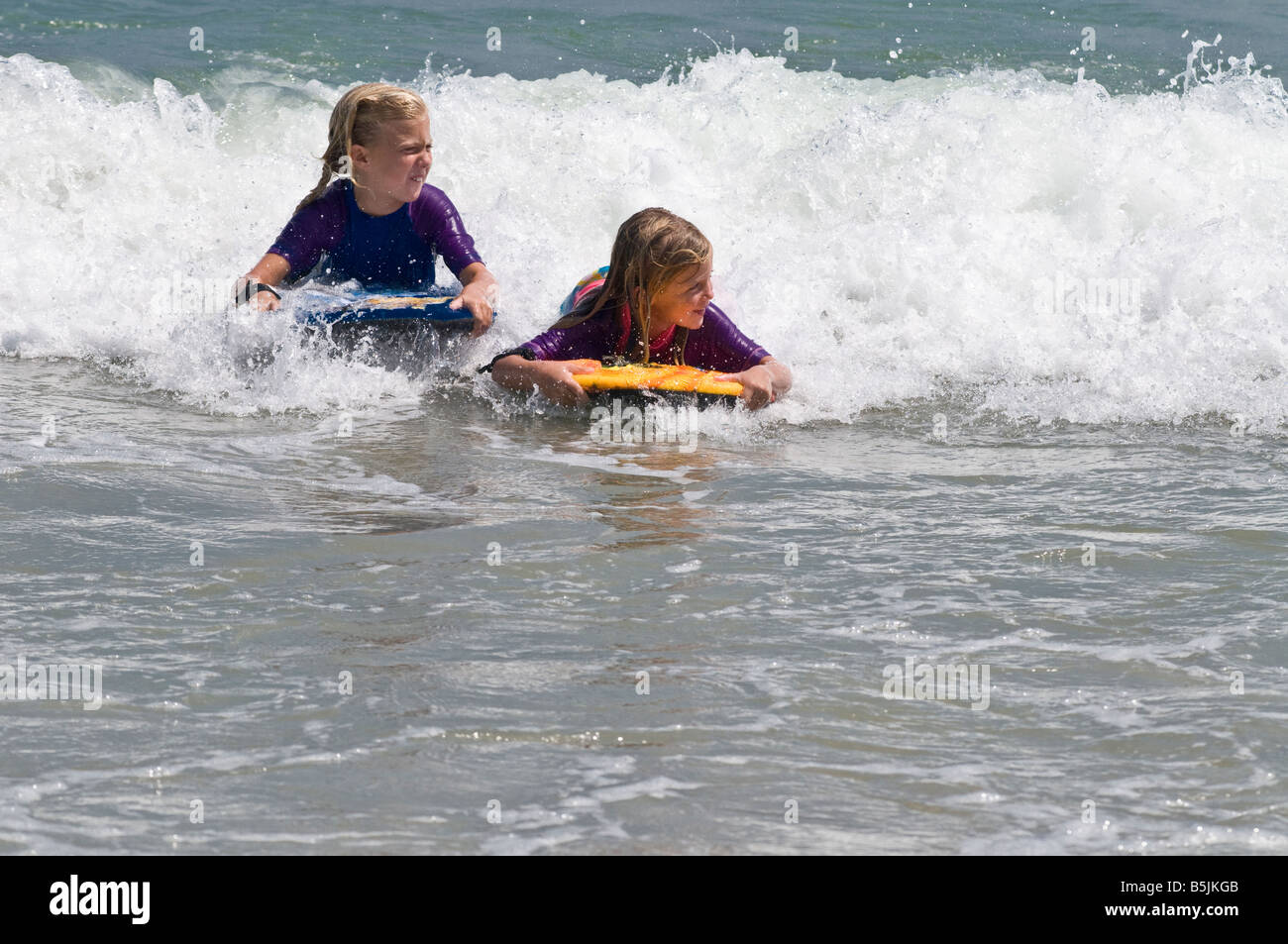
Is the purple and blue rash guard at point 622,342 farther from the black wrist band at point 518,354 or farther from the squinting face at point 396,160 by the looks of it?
the squinting face at point 396,160

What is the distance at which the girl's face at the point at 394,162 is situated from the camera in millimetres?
6312

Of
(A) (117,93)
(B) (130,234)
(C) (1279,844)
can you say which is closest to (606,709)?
(C) (1279,844)

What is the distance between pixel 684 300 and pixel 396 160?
59.6 inches

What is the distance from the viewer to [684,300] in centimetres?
581

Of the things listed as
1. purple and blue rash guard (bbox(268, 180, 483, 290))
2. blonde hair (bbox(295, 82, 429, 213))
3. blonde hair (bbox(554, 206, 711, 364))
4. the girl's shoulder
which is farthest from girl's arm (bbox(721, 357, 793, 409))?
blonde hair (bbox(295, 82, 429, 213))

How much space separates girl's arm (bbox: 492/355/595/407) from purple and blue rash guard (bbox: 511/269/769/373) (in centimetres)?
9

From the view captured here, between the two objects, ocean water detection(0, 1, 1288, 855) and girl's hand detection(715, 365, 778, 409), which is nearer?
ocean water detection(0, 1, 1288, 855)

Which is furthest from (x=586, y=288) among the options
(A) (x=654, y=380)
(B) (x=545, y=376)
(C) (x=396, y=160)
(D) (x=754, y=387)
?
(C) (x=396, y=160)

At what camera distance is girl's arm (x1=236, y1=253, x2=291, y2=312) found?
6.14m

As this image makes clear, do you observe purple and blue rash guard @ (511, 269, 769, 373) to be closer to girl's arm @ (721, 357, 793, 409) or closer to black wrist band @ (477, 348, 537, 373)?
black wrist band @ (477, 348, 537, 373)
